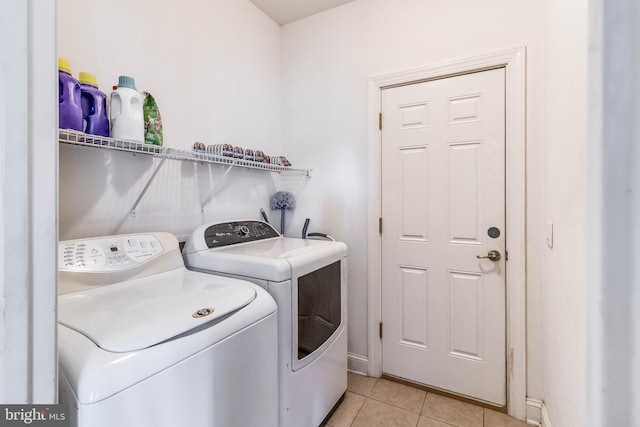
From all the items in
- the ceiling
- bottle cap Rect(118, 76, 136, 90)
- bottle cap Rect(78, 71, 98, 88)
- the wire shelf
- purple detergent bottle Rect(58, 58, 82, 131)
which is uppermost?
the ceiling

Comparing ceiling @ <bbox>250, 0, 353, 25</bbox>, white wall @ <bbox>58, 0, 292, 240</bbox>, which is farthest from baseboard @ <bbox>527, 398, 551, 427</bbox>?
ceiling @ <bbox>250, 0, 353, 25</bbox>

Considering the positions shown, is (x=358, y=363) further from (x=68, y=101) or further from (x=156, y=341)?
(x=68, y=101)

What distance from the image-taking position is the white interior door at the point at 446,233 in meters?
1.80

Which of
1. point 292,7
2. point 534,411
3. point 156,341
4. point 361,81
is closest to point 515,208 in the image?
point 534,411

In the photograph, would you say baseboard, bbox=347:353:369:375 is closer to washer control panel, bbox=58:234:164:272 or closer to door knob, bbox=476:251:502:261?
door knob, bbox=476:251:502:261

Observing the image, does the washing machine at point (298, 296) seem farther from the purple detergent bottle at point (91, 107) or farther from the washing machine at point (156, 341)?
the purple detergent bottle at point (91, 107)

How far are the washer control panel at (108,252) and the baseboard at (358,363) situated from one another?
1.58 meters

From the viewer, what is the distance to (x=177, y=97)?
171 centimetres

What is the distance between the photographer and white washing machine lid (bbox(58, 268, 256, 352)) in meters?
0.78

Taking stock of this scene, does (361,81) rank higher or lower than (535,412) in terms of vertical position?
higher

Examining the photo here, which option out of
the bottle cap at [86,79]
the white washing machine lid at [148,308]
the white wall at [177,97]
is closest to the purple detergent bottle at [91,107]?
the bottle cap at [86,79]

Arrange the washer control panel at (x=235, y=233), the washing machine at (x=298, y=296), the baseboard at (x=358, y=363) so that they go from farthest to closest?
the baseboard at (x=358, y=363) < the washer control panel at (x=235, y=233) < the washing machine at (x=298, y=296)

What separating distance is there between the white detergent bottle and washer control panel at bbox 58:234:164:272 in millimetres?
443

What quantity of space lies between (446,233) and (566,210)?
891 millimetres
